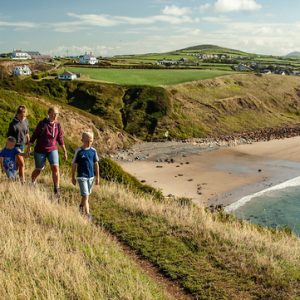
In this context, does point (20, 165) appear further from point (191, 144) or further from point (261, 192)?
point (191, 144)

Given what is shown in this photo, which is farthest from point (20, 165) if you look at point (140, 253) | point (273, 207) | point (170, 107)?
point (170, 107)

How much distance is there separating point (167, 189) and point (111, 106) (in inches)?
1140

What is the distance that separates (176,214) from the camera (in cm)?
1043

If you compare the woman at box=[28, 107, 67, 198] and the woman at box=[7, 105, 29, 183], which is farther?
the woman at box=[7, 105, 29, 183]

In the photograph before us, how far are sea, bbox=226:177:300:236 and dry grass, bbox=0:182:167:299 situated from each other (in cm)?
1684

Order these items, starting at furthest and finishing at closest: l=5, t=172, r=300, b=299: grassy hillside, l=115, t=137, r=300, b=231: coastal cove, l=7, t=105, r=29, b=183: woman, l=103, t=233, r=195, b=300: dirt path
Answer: l=115, t=137, r=300, b=231: coastal cove < l=7, t=105, r=29, b=183: woman < l=103, t=233, r=195, b=300: dirt path < l=5, t=172, r=300, b=299: grassy hillside

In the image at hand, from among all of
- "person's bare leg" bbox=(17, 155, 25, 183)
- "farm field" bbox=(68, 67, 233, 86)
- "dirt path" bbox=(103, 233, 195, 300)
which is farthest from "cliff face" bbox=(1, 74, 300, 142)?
"dirt path" bbox=(103, 233, 195, 300)

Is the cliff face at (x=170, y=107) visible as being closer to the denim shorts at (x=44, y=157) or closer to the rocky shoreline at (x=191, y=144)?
the rocky shoreline at (x=191, y=144)

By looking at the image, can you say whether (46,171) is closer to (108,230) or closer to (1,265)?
(108,230)

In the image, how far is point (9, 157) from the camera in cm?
1119

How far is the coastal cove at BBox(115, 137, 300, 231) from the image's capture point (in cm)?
3122

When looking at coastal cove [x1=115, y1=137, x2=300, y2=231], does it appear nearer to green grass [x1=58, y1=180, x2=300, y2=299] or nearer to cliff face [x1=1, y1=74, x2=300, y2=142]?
cliff face [x1=1, y1=74, x2=300, y2=142]

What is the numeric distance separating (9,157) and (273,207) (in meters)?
20.6

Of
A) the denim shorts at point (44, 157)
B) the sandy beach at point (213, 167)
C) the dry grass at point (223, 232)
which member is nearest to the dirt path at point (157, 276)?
the dry grass at point (223, 232)
